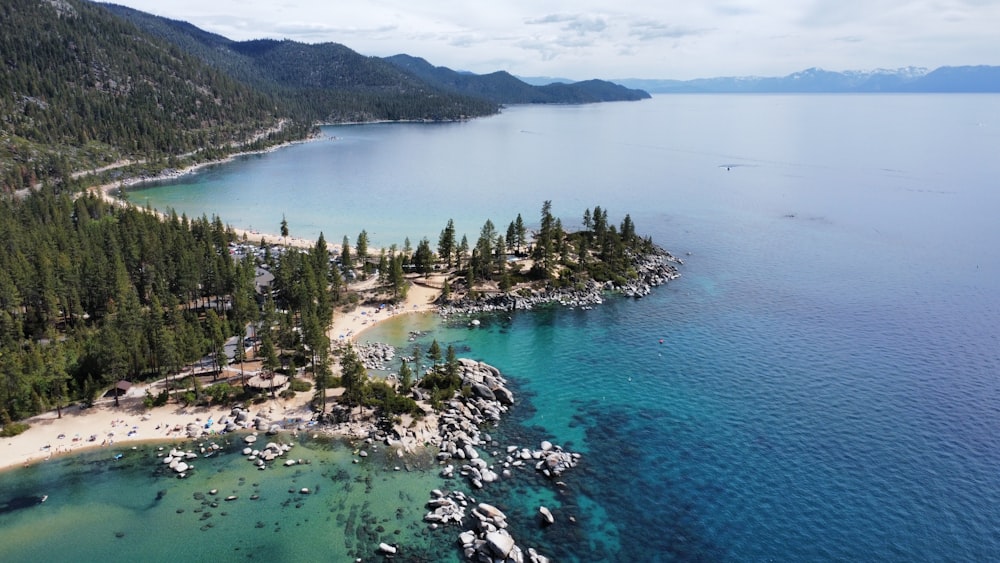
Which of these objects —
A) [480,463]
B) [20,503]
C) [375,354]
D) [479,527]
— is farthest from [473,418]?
[20,503]

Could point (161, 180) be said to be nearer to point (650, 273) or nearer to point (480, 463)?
point (650, 273)

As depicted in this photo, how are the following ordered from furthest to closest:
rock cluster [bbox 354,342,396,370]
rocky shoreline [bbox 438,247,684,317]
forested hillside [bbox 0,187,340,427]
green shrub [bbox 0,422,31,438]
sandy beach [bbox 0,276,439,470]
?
rocky shoreline [bbox 438,247,684,317], rock cluster [bbox 354,342,396,370], forested hillside [bbox 0,187,340,427], green shrub [bbox 0,422,31,438], sandy beach [bbox 0,276,439,470]

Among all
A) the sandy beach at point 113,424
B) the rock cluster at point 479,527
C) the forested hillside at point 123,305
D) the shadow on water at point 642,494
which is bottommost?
the shadow on water at point 642,494

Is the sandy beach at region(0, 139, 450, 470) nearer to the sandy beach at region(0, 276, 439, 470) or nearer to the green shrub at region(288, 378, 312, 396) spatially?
the sandy beach at region(0, 276, 439, 470)

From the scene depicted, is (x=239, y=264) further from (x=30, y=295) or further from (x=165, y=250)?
(x=30, y=295)

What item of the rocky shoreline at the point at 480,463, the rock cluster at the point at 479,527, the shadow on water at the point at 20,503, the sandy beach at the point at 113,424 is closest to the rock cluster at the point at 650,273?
the rocky shoreline at the point at 480,463

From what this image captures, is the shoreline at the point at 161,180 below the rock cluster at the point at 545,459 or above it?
above

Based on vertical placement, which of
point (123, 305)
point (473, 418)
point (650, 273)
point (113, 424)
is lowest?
point (473, 418)

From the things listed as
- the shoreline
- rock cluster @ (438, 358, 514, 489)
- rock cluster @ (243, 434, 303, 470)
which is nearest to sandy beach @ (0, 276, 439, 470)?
rock cluster @ (243, 434, 303, 470)

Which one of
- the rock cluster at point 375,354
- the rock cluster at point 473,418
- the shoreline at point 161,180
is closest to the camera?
the rock cluster at point 473,418

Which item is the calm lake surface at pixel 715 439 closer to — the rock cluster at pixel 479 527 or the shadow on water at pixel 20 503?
the shadow on water at pixel 20 503

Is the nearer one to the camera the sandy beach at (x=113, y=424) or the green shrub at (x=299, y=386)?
the sandy beach at (x=113, y=424)

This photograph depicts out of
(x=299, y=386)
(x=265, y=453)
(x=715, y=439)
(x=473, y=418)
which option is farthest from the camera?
(x=299, y=386)

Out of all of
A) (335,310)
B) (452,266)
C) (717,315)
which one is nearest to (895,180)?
(717,315)
